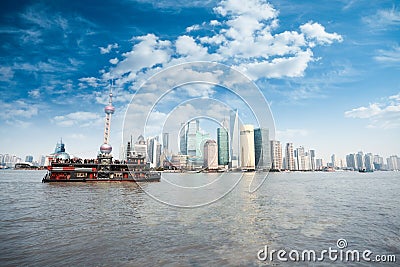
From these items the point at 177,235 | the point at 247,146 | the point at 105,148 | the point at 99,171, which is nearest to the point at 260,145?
the point at 247,146

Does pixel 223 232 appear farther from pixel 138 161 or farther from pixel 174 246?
pixel 138 161

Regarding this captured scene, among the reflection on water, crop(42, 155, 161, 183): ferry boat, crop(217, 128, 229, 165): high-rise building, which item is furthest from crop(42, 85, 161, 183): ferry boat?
the reflection on water

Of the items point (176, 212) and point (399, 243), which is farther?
point (176, 212)

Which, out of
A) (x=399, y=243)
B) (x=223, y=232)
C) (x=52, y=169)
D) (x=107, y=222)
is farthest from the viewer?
(x=52, y=169)

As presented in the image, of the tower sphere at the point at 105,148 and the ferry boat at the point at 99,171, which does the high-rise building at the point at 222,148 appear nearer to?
the ferry boat at the point at 99,171

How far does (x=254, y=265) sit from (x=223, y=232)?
4.71 m

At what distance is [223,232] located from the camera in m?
13.9

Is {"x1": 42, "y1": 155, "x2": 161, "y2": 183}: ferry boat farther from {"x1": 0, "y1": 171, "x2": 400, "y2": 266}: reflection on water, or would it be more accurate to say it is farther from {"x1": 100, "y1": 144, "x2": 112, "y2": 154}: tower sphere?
{"x1": 100, "y1": 144, "x2": 112, "y2": 154}: tower sphere

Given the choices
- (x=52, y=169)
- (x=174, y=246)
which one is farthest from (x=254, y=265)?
(x=52, y=169)

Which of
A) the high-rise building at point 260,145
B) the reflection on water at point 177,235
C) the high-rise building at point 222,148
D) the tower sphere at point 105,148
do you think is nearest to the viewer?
the reflection on water at point 177,235

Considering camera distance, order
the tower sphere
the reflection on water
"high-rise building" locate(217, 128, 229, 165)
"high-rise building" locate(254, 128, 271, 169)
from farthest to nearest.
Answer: the tower sphere < "high-rise building" locate(217, 128, 229, 165) < "high-rise building" locate(254, 128, 271, 169) < the reflection on water

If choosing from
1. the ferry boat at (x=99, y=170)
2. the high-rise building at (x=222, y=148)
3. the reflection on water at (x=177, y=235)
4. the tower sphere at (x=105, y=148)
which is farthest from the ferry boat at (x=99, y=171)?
the tower sphere at (x=105, y=148)

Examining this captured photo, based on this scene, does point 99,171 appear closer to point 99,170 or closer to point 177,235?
point 99,170

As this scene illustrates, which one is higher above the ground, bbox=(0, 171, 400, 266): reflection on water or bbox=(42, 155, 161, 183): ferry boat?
bbox=(42, 155, 161, 183): ferry boat
